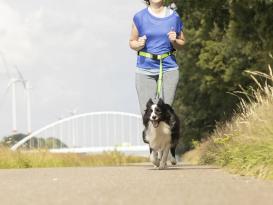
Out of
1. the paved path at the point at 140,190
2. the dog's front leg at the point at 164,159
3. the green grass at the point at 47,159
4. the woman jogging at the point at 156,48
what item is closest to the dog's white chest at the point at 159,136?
the dog's front leg at the point at 164,159

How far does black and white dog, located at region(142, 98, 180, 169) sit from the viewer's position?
447 inches

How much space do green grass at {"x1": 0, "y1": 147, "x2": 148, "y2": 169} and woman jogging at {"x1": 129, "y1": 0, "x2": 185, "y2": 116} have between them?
617 centimetres

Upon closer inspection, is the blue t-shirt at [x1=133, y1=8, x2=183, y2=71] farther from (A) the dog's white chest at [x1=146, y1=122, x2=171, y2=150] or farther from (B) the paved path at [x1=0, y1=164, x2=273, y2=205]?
(B) the paved path at [x1=0, y1=164, x2=273, y2=205]

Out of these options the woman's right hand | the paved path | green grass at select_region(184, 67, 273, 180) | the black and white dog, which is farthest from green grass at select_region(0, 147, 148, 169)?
the paved path

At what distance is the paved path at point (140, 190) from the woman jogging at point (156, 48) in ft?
8.66

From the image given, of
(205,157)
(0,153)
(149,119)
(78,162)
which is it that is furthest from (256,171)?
(78,162)

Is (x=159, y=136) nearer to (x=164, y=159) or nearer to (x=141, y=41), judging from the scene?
(x=164, y=159)

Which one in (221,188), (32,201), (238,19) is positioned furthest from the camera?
(238,19)

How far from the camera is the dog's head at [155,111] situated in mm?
11258

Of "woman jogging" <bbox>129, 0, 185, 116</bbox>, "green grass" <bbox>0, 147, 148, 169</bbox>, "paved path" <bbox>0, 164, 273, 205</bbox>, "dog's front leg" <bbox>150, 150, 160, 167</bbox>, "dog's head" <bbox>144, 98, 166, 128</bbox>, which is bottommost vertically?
"green grass" <bbox>0, 147, 148, 169</bbox>

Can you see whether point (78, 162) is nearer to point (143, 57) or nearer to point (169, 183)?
point (143, 57)

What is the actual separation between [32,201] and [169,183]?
1.66 metres

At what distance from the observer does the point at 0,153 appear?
18578 millimetres

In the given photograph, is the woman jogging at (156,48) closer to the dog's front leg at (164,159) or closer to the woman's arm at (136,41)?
the woman's arm at (136,41)
